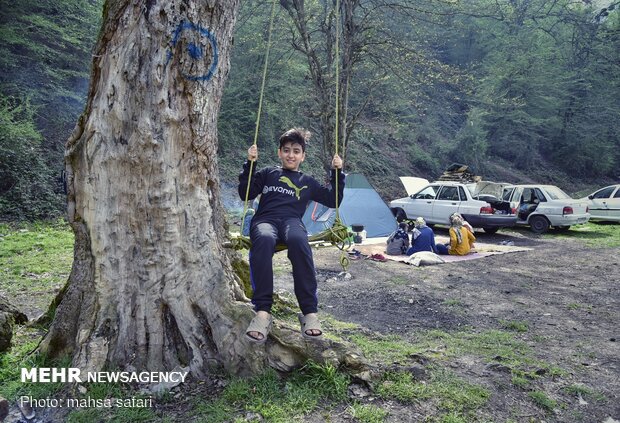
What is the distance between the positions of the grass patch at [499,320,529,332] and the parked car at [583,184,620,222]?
1250 cm

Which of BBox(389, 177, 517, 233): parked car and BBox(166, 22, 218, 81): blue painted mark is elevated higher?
BBox(166, 22, 218, 81): blue painted mark

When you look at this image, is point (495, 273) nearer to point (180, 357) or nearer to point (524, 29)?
point (180, 357)

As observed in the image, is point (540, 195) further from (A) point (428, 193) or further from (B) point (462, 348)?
(B) point (462, 348)

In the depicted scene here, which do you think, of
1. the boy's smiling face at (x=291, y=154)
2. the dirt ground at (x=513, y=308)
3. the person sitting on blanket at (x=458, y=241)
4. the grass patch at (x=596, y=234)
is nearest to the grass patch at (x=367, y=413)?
the dirt ground at (x=513, y=308)

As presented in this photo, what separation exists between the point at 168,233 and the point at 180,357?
0.94 m

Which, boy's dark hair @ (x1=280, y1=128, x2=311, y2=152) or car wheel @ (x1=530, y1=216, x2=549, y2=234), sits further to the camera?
Result: car wheel @ (x1=530, y1=216, x2=549, y2=234)

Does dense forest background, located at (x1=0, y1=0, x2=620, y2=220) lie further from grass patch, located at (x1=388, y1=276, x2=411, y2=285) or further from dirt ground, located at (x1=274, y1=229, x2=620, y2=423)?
grass patch, located at (x1=388, y1=276, x2=411, y2=285)

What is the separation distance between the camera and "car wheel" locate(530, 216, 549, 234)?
1368cm

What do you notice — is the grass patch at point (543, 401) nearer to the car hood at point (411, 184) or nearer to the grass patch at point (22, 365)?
the grass patch at point (22, 365)

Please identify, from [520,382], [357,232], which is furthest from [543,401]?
[357,232]

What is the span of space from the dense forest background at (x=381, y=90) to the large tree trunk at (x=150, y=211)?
31.7 feet

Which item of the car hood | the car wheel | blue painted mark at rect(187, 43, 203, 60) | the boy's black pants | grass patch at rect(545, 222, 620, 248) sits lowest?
grass patch at rect(545, 222, 620, 248)

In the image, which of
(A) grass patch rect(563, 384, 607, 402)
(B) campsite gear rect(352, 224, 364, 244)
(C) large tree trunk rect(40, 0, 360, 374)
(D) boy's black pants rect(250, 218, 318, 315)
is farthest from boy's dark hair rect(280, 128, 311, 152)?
(B) campsite gear rect(352, 224, 364, 244)

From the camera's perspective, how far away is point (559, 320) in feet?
17.6
